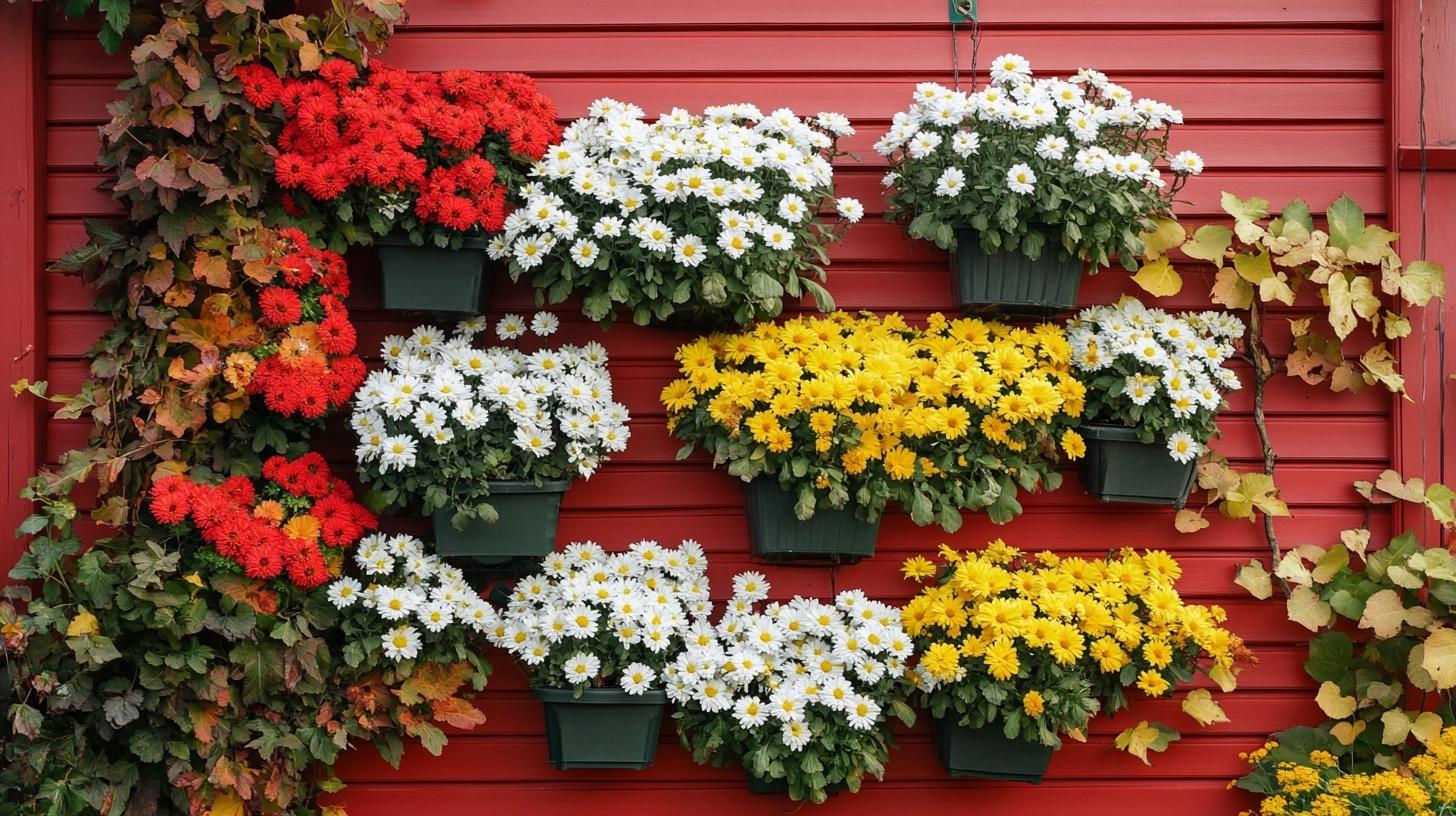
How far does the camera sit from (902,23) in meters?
3.83

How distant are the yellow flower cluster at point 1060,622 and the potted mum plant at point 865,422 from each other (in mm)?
196

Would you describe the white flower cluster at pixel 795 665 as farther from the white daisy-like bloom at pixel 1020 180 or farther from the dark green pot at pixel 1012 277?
the white daisy-like bloom at pixel 1020 180

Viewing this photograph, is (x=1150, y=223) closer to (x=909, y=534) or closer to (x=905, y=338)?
(x=905, y=338)

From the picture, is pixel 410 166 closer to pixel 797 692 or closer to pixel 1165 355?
pixel 797 692

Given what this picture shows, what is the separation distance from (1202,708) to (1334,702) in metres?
0.37

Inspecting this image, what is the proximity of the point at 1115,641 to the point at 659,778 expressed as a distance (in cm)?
129

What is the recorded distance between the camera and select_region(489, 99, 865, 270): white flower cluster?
3375mm

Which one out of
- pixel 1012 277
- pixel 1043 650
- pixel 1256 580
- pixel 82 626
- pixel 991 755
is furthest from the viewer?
pixel 1256 580

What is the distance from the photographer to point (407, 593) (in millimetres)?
3387

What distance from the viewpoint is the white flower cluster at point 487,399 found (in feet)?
10.9

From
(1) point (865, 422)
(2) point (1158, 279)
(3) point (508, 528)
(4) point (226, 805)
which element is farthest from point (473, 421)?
(2) point (1158, 279)

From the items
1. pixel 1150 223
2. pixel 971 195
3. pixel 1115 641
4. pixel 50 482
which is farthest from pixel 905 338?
pixel 50 482

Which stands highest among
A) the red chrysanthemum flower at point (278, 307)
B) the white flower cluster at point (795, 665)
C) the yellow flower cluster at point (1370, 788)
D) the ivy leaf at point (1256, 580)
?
the red chrysanthemum flower at point (278, 307)

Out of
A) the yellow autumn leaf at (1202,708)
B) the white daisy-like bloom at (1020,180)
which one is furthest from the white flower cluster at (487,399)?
the yellow autumn leaf at (1202,708)
